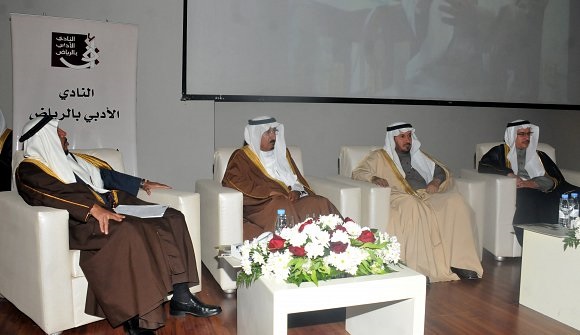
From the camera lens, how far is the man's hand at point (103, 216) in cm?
266

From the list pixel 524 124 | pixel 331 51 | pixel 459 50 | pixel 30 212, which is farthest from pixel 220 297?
pixel 459 50

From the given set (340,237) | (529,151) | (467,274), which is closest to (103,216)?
(340,237)

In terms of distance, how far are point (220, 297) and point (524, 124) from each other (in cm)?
285

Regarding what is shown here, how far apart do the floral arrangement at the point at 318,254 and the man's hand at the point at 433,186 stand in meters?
1.80

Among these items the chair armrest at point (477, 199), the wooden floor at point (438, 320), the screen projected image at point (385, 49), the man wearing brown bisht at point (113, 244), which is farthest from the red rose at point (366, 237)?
the screen projected image at point (385, 49)

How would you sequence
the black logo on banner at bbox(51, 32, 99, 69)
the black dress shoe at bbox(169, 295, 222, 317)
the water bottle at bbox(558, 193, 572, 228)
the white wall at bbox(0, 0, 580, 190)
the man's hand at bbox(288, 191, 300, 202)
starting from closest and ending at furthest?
the black dress shoe at bbox(169, 295, 222, 317)
the water bottle at bbox(558, 193, 572, 228)
the man's hand at bbox(288, 191, 300, 202)
the black logo on banner at bbox(51, 32, 99, 69)
the white wall at bbox(0, 0, 580, 190)

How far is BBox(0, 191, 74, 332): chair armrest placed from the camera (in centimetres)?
254

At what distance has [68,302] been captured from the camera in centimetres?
263

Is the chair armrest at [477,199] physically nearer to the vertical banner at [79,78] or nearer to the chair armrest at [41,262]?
the vertical banner at [79,78]

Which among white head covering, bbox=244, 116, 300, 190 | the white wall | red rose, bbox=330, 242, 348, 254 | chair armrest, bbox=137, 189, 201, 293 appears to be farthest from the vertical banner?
red rose, bbox=330, 242, 348, 254

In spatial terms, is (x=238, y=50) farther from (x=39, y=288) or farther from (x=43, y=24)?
(x=39, y=288)

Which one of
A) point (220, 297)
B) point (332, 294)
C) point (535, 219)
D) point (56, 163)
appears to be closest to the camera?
point (332, 294)

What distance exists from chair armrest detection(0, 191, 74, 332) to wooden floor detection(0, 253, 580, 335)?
0.15 meters

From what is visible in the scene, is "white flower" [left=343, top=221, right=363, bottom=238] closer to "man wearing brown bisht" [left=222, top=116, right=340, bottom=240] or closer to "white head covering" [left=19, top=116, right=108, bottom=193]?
"man wearing brown bisht" [left=222, top=116, right=340, bottom=240]
